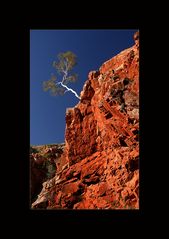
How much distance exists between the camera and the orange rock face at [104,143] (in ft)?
45.7

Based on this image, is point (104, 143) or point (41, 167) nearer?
point (104, 143)

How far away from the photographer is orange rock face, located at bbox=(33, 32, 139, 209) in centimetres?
1394

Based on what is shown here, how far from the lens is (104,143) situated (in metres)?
15.8

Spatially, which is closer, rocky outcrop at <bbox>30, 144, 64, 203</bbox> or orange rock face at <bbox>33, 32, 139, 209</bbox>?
orange rock face at <bbox>33, 32, 139, 209</bbox>

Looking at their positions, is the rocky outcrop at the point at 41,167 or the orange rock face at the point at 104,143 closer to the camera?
the orange rock face at the point at 104,143

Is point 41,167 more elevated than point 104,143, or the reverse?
point 104,143
